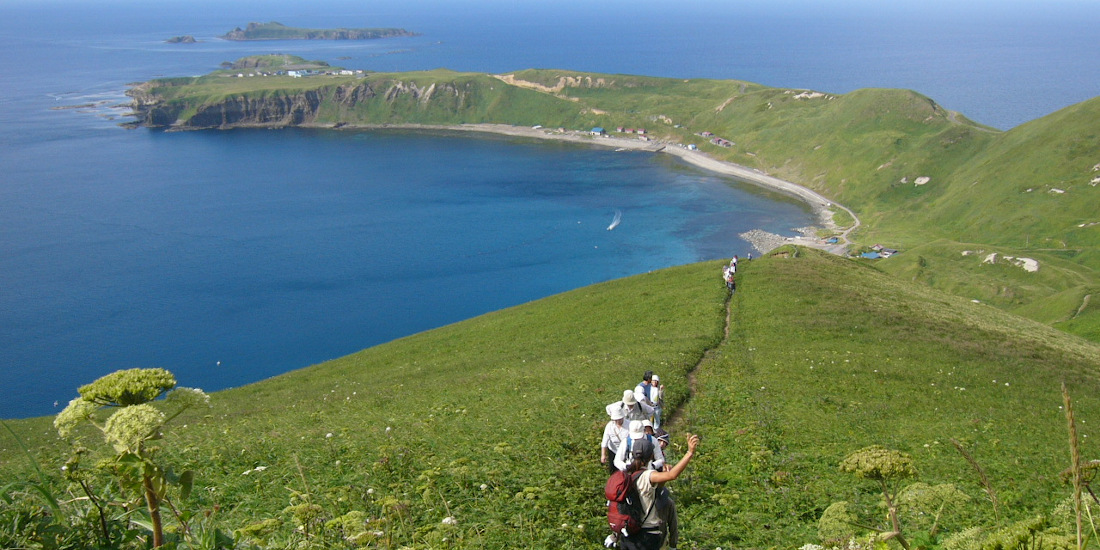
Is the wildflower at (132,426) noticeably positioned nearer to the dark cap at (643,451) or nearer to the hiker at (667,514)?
the dark cap at (643,451)

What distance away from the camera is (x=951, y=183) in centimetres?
13038

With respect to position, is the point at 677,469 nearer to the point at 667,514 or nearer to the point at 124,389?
the point at 667,514

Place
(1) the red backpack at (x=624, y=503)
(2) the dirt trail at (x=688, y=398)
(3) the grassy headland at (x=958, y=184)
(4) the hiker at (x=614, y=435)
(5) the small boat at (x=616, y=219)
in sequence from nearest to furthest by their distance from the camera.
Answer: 1. (1) the red backpack at (x=624, y=503)
2. (4) the hiker at (x=614, y=435)
3. (2) the dirt trail at (x=688, y=398)
4. (3) the grassy headland at (x=958, y=184)
5. (5) the small boat at (x=616, y=219)

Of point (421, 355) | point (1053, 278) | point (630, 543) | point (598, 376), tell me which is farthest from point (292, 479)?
point (1053, 278)

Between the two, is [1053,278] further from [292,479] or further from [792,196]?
[292,479]

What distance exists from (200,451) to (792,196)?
509 feet

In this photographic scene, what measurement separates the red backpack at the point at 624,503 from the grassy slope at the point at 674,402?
2.34 m

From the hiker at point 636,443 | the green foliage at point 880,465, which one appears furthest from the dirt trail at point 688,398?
the green foliage at point 880,465

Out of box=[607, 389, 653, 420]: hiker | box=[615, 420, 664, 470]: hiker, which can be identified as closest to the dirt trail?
box=[607, 389, 653, 420]: hiker

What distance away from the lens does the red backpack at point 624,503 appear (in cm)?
963

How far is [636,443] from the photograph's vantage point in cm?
1031

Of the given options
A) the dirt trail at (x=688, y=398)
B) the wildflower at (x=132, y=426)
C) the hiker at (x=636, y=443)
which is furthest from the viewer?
the dirt trail at (x=688, y=398)

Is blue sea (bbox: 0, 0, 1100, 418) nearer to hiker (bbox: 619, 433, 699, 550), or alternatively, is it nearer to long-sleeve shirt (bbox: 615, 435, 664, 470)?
long-sleeve shirt (bbox: 615, 435, 664, 470)

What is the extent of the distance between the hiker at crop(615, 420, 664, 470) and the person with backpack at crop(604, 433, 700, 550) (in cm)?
29
